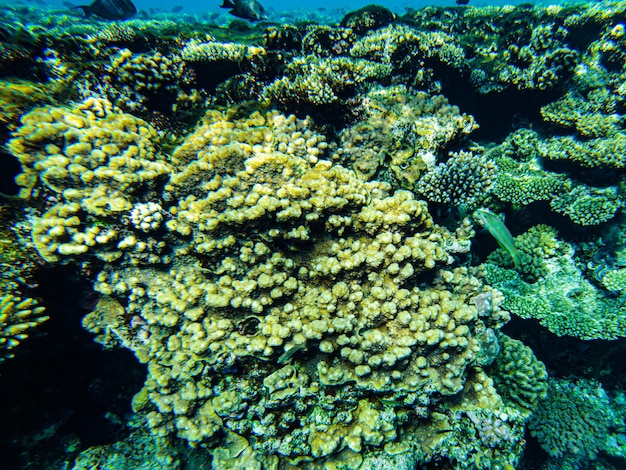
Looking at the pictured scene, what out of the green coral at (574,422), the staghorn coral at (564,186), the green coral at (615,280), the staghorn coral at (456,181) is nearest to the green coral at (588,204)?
the staghorn coral at (564,186)

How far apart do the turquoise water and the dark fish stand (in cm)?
689

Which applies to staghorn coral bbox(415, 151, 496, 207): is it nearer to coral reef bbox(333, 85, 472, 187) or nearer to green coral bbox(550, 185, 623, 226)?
coral reef bbox(333, 85, 472, 187)

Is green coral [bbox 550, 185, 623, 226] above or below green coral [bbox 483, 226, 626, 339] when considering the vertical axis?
above

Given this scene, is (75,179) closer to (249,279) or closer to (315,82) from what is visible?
(249,279)

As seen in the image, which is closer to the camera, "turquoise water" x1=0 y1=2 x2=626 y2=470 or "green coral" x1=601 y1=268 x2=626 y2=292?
"turquoise water" x1=0 y1=2 x2=626 y2=470

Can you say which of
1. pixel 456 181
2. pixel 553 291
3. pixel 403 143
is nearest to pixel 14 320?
pixel 403 143

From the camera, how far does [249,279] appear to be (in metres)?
2.72

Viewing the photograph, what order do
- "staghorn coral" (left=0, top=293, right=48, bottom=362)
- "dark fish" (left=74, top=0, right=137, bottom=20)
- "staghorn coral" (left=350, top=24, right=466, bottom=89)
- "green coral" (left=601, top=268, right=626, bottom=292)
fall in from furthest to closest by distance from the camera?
"dark fish" (left=74, top=0, right=137, bottom=20) < "staghorn coral" (left=350, top=24, right=466, bottom=89) < "green coral" (left=601, top=268, right=626, bottom=292) < "staghorn coral" (left=0, top=293, right=48, bottom=362)

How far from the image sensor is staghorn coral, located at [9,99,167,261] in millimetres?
2596

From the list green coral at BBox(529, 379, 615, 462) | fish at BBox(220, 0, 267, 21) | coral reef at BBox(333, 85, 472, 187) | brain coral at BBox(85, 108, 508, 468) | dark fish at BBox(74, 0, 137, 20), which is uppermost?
dark fish at BBox(74, 0, 137, 20)

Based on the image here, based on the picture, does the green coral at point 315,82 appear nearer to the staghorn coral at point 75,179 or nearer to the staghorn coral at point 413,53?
the staghorn coral at point 413,53

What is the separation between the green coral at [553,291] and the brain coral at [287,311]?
1.96 m

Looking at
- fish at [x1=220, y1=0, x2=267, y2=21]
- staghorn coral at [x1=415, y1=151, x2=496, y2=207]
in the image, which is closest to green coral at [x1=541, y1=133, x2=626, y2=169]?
staghorn coral at [x1=415, y1=151, x2=496, y2=207]

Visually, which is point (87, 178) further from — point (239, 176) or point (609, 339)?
point (609, 339)
